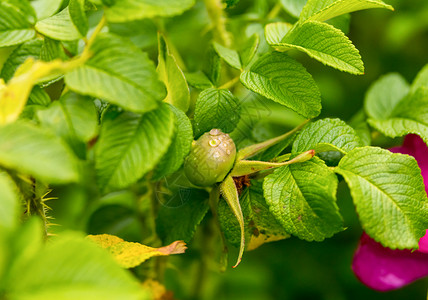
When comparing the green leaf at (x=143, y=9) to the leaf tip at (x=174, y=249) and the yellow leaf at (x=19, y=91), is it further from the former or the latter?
the leaf tip at (x=174, y=249)

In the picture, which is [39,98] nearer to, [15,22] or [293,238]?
[15,22]

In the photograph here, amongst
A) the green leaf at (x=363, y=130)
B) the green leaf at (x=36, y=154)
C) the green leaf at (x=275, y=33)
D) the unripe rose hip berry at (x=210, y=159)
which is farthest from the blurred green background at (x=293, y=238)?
the green leaf at (x=36, y=154)

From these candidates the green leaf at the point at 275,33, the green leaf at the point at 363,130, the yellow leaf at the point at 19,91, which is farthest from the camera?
the green leaf at the point at 363,130

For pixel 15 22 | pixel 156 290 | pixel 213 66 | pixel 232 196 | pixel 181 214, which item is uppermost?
pixel 15 22

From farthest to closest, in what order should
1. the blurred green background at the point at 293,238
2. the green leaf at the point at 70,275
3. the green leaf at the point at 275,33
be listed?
the blurred green background at the point at 293,238
the green leaf at the point at 275,33
the green leaf at the point at 70,275

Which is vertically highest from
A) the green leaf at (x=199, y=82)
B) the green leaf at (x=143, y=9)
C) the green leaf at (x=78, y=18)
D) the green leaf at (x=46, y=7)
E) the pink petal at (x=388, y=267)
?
the green leaf at (x=143, y=9)

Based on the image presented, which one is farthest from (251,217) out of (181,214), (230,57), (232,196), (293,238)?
(293,238)
